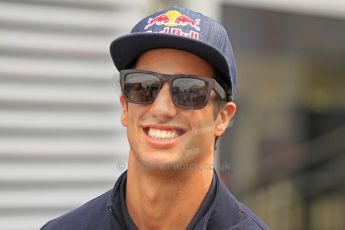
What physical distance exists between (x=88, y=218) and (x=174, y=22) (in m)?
0.74

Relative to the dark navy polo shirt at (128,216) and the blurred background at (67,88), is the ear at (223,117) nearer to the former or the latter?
the dark navy polo shirt at (128,216)

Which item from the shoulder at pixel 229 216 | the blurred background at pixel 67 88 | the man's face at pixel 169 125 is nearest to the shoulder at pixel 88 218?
the man's face at pixel 169 125

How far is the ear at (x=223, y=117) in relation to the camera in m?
2.35

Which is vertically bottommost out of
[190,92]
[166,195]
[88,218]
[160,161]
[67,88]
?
[67,88]

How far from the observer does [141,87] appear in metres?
2.23

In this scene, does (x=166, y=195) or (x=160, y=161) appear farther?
(x=166, y=195)

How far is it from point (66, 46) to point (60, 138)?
72 cm

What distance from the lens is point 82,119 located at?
5527 millimetres

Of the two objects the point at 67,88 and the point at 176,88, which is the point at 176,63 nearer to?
the point at 176,88

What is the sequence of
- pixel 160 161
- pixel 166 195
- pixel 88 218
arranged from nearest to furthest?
pixel 160 161, pixel 166 195, pixel 88 218

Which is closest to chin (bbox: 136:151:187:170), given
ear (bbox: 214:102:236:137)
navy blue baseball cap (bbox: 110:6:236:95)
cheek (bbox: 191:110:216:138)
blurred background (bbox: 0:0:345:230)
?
cheek (bbox: 191:110:216:138)

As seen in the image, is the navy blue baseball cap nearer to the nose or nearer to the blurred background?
the nose

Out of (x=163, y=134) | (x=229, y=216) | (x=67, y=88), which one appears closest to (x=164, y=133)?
(x=163, y=134)

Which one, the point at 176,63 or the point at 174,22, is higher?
the point at 174,22
